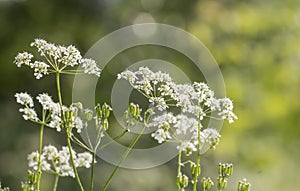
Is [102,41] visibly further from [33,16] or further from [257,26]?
[257,26]

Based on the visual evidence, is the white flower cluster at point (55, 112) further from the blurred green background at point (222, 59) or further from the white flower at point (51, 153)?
the blurred green background at point (222, 59)

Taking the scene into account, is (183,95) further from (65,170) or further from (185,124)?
(65,170)

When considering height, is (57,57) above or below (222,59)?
below

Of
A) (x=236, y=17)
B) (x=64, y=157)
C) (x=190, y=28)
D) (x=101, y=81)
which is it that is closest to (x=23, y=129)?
(x=101, y=81)

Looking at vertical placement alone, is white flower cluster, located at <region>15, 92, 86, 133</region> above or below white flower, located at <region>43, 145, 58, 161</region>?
above

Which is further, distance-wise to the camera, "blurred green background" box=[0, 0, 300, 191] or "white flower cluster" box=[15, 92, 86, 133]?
"blurred green background" box=[0, 0, 300, 191]

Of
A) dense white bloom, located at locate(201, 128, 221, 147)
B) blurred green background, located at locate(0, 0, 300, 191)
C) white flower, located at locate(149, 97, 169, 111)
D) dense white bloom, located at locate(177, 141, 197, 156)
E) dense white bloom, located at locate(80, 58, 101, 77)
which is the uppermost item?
blurred green background, located at locate(0, 0, 300, 191)

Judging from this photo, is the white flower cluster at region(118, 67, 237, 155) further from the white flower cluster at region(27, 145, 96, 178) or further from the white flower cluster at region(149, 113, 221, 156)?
the white flower cluster at region(27, 145, 96, 178)

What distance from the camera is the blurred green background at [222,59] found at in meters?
3.59

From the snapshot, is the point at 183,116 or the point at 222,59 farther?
the point at 222,59

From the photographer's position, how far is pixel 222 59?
370 centimetres

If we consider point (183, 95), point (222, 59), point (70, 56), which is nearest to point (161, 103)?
point (183, 95)

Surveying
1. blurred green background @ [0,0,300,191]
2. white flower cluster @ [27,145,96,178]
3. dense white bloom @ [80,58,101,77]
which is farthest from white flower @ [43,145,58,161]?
blurred green background @ [0,0,300,191]

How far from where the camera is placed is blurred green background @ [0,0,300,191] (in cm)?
359
